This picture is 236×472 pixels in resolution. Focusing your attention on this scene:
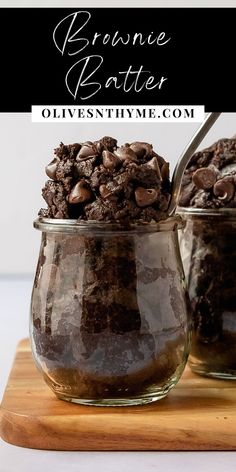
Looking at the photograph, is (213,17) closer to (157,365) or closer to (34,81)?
(34,81)

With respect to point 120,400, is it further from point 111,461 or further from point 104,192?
point 104,192

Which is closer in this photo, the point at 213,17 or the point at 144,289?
the point at 144,289

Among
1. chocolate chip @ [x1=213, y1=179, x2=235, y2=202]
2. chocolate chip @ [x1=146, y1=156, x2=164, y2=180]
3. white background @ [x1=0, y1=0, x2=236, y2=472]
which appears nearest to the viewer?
chocolate chip @ [x1=146, y1=156, x2=164, y2=180]

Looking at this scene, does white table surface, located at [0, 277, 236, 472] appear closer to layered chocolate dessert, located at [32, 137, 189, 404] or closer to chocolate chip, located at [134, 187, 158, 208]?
layered chocolate dessert, located at [32, 137, 189, 404]

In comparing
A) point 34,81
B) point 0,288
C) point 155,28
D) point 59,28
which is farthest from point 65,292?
point 155,28

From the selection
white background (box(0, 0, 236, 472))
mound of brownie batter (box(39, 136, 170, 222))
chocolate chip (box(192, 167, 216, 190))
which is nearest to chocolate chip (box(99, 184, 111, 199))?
mound of brownie batter (box(39, 136, 170, 222))

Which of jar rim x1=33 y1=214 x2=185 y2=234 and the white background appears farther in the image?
the white background
